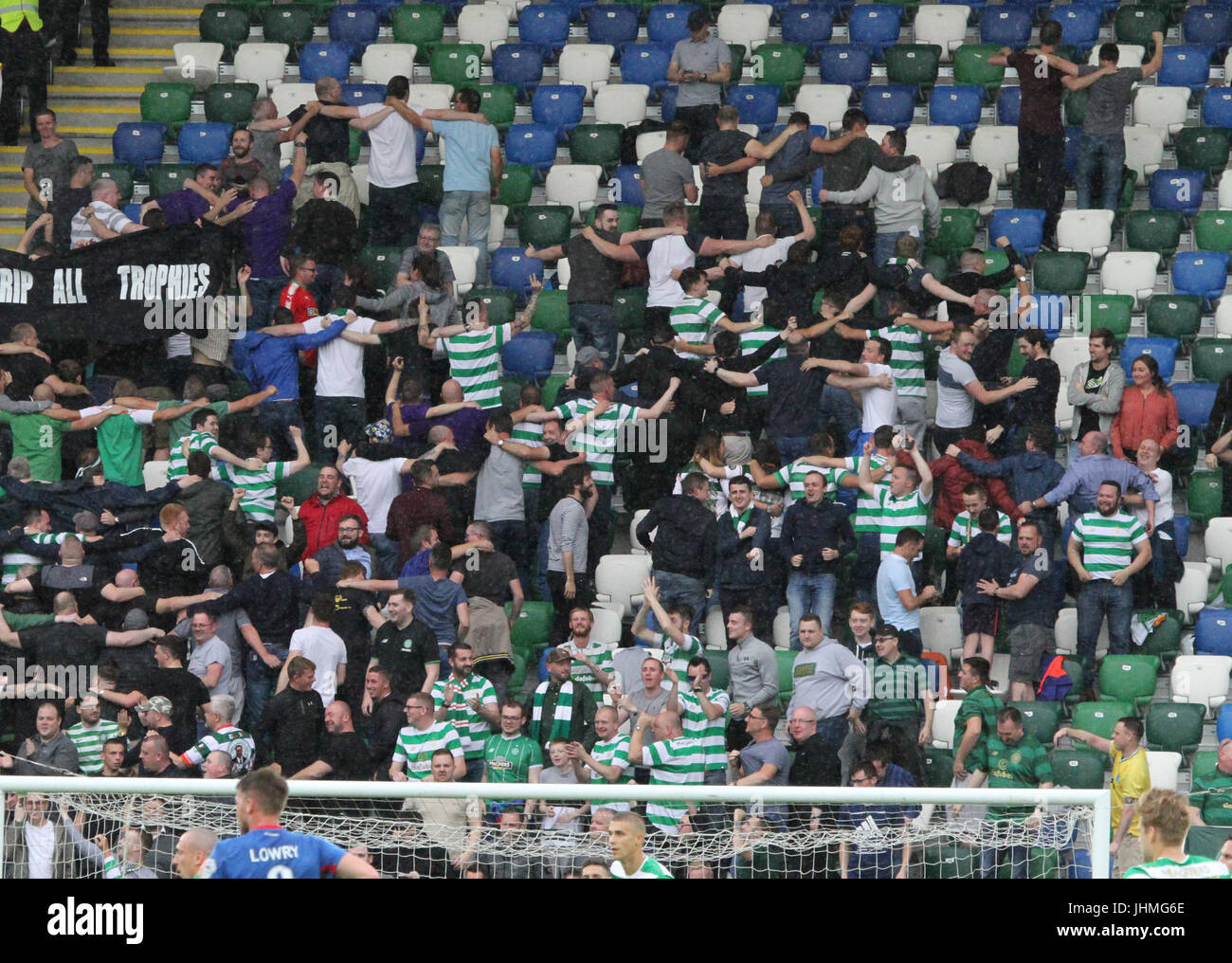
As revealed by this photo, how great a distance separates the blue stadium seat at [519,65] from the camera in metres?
18.8

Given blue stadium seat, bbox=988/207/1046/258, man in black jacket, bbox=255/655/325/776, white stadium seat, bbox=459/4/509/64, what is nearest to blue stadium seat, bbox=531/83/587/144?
white stadium seat, bbox=459/4/509/64

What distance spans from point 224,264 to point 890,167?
509cm

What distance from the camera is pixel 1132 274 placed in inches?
658

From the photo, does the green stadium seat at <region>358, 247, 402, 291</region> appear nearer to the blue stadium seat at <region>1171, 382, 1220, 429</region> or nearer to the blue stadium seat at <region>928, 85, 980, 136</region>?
the blue stadium seat at <region>928, 85, 980, 136</region>

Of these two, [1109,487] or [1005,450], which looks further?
[1005,450]

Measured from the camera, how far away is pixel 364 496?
14984 millimetres

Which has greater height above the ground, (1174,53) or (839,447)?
(1174,53)

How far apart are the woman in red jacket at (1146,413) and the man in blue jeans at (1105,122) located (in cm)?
256

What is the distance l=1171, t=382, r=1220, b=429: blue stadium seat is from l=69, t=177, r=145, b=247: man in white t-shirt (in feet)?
26.1

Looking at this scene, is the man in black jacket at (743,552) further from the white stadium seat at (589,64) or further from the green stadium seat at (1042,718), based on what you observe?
the white stadium seat at (589,64)

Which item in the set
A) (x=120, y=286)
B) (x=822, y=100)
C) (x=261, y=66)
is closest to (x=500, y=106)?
(x=261, y=66)

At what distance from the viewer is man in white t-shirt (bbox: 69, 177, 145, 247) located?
16609mm
